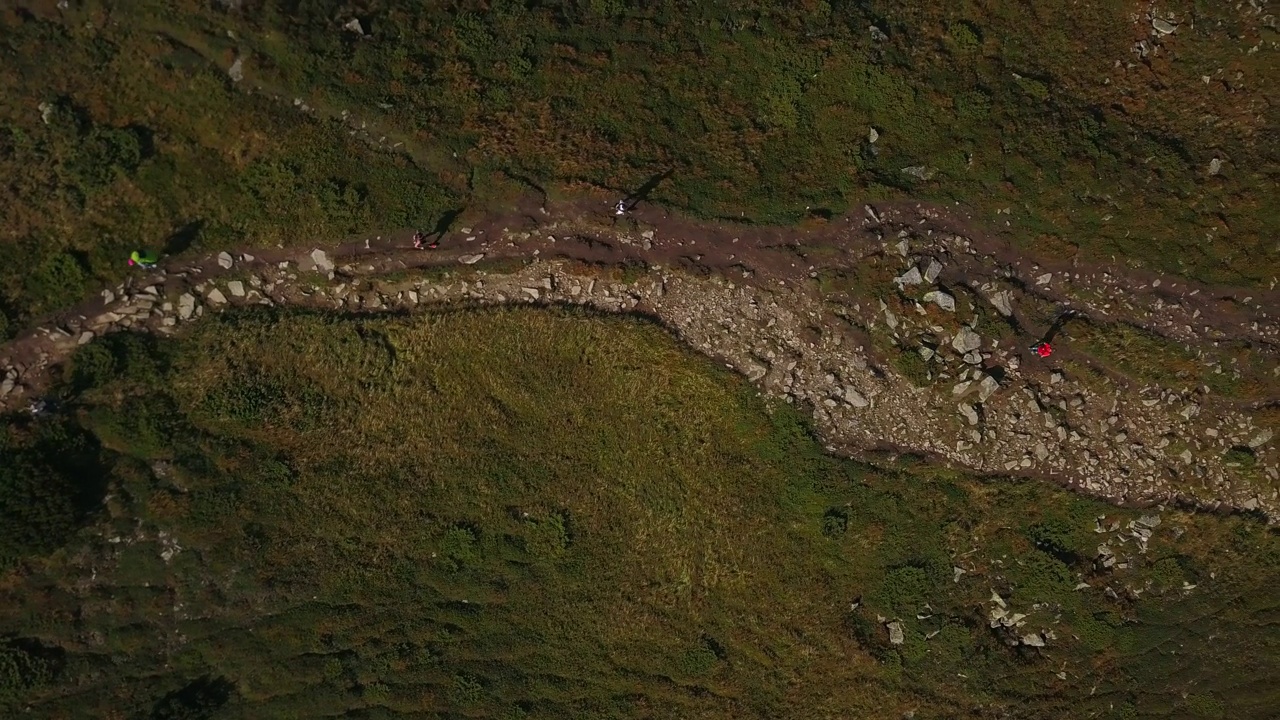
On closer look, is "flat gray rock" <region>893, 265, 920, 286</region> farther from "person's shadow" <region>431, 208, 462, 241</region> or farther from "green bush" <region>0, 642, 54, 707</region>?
"green bush" <region>0, 642, 54, 707</region>

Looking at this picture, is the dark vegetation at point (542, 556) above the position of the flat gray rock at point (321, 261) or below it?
below

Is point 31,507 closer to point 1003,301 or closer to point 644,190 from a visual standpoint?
point 644,190

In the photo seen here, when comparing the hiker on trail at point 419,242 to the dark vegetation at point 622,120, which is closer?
the dark vegetation at point 622,120

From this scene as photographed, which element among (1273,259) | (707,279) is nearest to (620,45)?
(707,279)

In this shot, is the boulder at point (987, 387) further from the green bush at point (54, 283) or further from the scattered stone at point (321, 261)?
the green bush at point (54, 283)

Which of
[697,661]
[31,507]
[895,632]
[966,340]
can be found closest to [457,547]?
[697,661]

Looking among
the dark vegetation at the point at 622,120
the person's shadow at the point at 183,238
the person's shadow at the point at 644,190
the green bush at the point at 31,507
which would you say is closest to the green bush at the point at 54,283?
the dark vegetation at the point at 622,120
